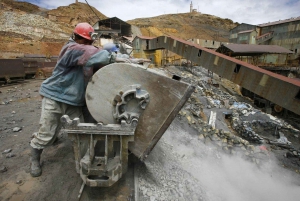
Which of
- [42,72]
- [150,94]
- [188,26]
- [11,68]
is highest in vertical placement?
[188,26]

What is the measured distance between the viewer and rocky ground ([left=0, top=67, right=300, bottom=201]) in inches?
83.3

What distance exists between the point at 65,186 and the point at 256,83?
262 centimetres

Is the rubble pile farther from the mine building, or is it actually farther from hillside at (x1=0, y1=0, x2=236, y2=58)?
the mine building

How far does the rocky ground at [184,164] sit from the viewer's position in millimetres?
2115

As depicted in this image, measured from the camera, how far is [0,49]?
61.3 feet

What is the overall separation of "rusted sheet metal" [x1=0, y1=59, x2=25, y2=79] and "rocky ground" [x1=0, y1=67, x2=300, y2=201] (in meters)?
3.20

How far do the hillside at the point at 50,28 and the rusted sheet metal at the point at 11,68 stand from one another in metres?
5.38

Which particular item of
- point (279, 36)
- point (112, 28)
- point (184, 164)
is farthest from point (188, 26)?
point (184, 164)

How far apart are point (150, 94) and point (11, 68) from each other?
10709mm

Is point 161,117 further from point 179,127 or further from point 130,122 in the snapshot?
point 179,127

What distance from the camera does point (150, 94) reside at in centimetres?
182

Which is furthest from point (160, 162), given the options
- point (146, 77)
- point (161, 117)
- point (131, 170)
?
point (146, 77)

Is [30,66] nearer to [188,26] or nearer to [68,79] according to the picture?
[68,79]

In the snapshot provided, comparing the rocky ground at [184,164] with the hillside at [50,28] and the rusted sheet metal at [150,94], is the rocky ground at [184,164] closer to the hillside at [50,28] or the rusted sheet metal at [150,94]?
the rusted sheet metal at [150,94]
